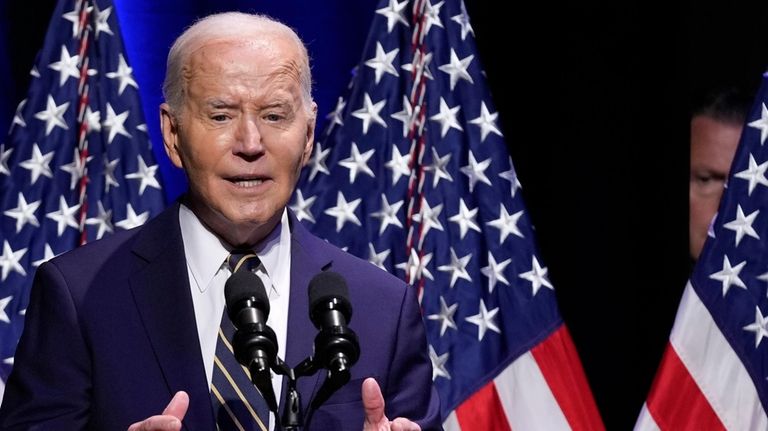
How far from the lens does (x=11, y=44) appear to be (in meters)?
3.27

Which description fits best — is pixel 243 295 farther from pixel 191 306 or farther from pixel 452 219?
pixel 452 219

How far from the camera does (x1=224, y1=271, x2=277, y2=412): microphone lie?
1.52 meters

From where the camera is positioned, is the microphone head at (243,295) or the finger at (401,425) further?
the finger at (401,425)

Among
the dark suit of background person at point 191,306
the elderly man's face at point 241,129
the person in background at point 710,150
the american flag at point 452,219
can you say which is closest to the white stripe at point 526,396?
the american flag at point 452,219

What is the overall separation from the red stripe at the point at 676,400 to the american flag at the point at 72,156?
141 cm

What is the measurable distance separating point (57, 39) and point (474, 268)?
1287mm

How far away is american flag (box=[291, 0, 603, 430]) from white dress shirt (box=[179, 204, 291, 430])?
95cm

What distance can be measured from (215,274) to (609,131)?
5.36ft

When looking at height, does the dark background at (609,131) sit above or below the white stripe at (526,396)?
above

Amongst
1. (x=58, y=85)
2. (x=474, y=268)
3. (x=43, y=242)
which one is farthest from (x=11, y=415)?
(x=474, y=268)

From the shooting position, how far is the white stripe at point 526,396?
3.11 m

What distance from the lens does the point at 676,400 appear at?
3.00 metres

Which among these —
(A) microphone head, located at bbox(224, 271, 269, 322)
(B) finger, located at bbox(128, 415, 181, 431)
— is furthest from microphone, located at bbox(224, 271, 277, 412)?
(B) finger, located at bbox(128, 415, 181, 431)

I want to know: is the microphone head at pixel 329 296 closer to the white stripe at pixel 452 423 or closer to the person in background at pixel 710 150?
the white stripe at pixel 452 423
